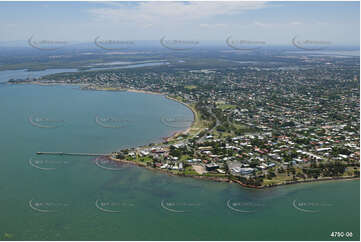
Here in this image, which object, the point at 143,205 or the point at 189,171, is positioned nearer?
the point at 143,205

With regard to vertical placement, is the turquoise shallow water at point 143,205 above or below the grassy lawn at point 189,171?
below

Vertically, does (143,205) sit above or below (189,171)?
below

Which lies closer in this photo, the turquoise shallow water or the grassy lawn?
the turquoise shallow water

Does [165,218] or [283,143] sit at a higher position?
[283,143]

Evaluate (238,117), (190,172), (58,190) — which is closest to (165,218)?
(190,172)

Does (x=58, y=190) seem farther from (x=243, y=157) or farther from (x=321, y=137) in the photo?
(x=321, y=137)

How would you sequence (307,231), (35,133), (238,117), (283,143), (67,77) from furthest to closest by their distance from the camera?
(67,77)
(238,117)
(35,133)
(283,143)
(307,231)

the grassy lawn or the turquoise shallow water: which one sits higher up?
the grassy lawn

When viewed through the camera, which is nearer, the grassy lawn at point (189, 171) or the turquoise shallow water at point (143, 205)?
the turquoise shallow water at point (143, 205)
